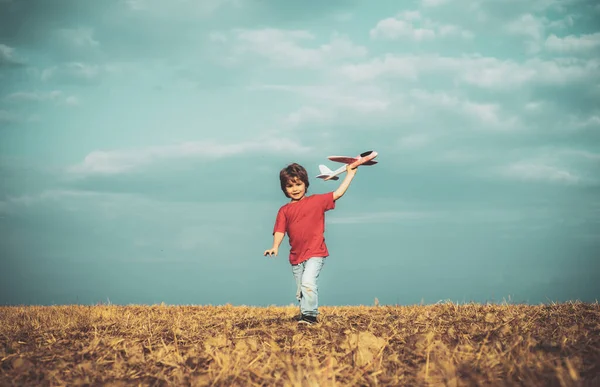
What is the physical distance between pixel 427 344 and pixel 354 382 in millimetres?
1296

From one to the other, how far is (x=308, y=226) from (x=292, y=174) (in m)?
0.83

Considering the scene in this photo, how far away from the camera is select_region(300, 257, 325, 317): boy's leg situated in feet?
23.6

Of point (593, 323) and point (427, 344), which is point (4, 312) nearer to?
point (427, 344)

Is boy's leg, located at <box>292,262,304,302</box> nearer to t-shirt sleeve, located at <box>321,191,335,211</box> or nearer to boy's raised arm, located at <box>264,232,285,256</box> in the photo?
boy's raised arm, located at <box>264,232,285,256</box>

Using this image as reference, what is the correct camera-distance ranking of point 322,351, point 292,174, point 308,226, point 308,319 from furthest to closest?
1. point 292,174
2. point 308,226
3. point 308,319
4. point 322,351

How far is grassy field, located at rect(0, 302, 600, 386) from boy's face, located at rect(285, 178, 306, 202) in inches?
74.2

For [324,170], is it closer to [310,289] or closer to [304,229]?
[304,229]

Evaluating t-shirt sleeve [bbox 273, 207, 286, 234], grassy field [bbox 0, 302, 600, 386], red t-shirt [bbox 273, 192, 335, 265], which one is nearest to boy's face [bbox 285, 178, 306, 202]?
red t-shirt [bbox 273, 192, 335, 265]

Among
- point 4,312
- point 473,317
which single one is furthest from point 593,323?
point 4,312

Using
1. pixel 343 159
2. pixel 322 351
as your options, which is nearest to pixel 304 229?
pixel 343 159

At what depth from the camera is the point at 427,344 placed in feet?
17.1

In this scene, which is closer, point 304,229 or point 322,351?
point 322,351

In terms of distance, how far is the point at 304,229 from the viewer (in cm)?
748

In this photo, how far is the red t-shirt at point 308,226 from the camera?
7.45m
